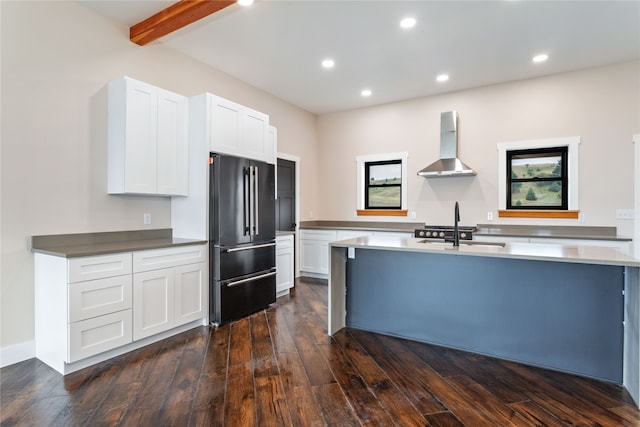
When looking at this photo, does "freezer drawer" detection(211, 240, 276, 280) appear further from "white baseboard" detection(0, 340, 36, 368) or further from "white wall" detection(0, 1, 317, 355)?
"white baseboard" detection(0, 340, 36, 368)

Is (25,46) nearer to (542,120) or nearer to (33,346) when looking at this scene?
(33,346)

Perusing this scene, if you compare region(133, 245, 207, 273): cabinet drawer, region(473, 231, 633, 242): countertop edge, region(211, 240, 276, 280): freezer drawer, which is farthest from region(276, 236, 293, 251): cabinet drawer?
region(473, 231, 633, 242): countertop edge

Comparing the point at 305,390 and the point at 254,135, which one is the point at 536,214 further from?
the point at 305,390

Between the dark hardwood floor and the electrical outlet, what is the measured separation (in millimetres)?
2866

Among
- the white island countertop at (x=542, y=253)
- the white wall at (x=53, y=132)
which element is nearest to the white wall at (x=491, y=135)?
the white island countertop at (x=542, y=253)

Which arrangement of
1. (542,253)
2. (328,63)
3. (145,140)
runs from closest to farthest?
1. (542,253)
2. (145,140)
3. (328,63)

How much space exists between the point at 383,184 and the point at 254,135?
2.71 meters

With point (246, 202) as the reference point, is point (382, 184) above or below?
above

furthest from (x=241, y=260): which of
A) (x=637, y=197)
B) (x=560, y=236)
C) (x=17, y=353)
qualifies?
(x=637, y=197)

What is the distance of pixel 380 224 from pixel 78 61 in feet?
15.0

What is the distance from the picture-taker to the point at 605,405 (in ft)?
6.73

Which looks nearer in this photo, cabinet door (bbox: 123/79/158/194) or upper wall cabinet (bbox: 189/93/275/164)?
cabinet door (bbox: 123/79/158/194)

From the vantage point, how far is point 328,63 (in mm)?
4188

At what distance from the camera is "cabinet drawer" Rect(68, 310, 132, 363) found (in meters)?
2.43
